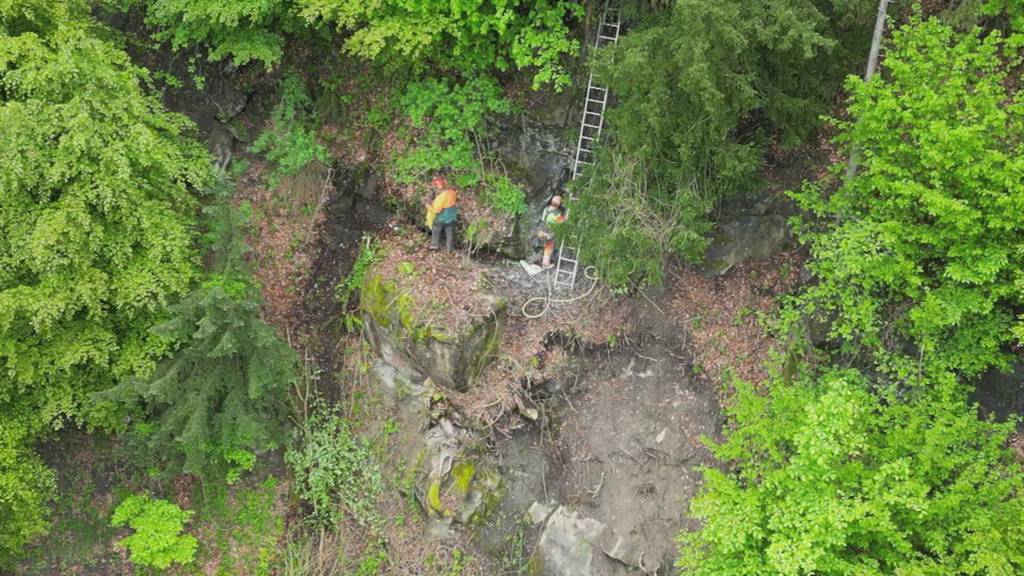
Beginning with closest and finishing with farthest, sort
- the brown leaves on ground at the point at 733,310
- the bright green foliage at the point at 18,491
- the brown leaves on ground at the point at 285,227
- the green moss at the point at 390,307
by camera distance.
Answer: the bright green foliage at the point at 18,491 → the brown leaves on ground at the point at 733,310 → the green moss at the point at 390,307 → the brown leaves on ground at the point at 285,227

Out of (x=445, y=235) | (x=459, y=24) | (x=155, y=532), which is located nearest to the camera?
(x=459, y=24)

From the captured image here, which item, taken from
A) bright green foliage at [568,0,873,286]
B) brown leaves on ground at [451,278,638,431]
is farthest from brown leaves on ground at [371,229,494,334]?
bright green foliage at [568,0,873,286]

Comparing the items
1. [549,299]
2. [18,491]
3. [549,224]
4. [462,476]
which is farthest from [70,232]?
[549,299]

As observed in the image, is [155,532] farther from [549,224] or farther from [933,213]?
[933,213]

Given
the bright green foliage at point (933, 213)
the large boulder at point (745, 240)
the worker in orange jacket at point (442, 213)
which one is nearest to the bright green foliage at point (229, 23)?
the worker in orange jacket at point (442, 213)

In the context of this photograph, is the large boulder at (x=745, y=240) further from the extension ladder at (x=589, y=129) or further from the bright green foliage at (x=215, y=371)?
the bright green foliage at (x=215, y=371)
